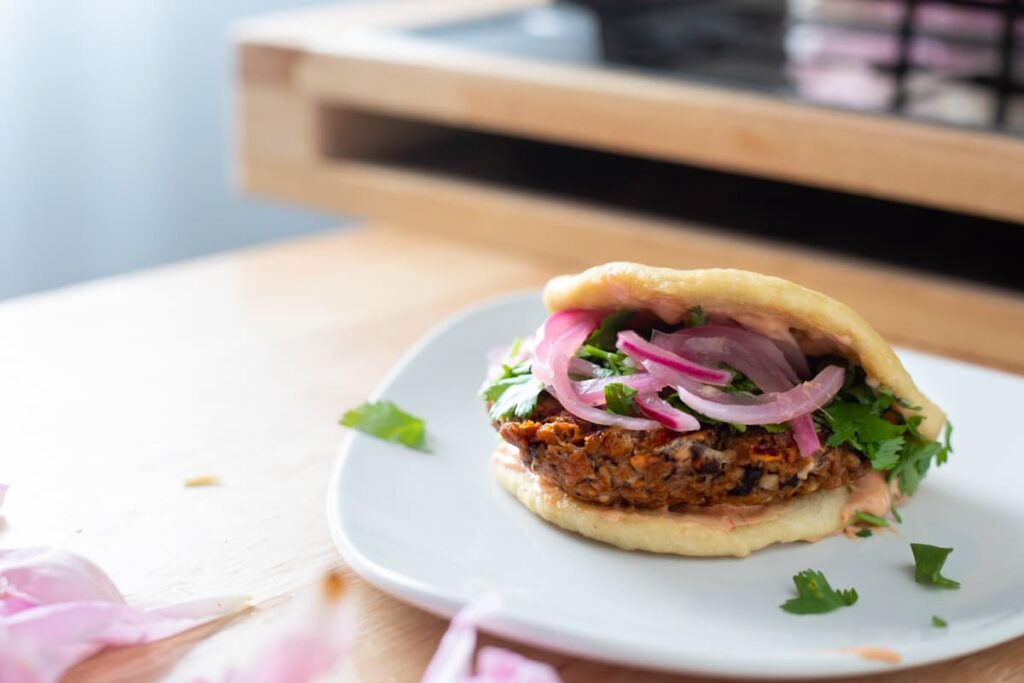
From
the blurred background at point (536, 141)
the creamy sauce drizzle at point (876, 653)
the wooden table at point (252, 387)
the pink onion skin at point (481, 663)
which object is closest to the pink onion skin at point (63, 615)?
the wooden table at point (252, 387)

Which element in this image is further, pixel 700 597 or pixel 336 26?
pixel 336 26

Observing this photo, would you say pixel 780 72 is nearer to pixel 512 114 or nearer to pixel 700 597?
pixel 512 114

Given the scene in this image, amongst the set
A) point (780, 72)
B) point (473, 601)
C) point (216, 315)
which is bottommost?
point (216, 315)

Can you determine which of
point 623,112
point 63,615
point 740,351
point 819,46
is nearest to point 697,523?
point 740,351

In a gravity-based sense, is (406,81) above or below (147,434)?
above

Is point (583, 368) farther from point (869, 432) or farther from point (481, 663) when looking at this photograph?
point (481, 663)

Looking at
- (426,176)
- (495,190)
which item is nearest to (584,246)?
(495,190)
